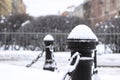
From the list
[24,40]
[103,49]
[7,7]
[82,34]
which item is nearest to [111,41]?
[103,49]

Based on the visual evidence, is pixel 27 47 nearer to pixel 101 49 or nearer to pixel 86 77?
pixel 101 49

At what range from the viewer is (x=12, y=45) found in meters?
20.8

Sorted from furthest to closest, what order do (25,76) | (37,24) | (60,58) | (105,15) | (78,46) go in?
(105,15) → (37,24) → (60,58) → (25,76) → (78,46)

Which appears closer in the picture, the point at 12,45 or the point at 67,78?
the point at 67,78

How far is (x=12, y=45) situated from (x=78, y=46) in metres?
16.7

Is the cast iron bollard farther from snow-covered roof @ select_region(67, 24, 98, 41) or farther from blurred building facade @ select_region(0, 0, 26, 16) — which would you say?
blurred building facade @ select_region(0, 0, 26, 16)

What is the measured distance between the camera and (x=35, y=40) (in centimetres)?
2081


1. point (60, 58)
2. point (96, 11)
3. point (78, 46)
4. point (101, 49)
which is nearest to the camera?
point (78, 46)

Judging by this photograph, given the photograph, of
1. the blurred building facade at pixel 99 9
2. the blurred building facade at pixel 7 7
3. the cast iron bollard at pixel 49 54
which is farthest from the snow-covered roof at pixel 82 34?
the blurred building facade at pixel 7 7

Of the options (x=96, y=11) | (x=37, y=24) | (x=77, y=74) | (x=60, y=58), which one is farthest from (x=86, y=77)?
(x=96, y=11)

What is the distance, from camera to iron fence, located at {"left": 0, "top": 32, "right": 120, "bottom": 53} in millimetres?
20141

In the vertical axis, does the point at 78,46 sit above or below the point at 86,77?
above

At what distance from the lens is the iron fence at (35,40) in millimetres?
20141

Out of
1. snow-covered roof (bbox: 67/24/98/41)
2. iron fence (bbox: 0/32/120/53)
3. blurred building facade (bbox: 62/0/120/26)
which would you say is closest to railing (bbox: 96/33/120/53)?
iron fence (bbox: 0/32/120/53)
